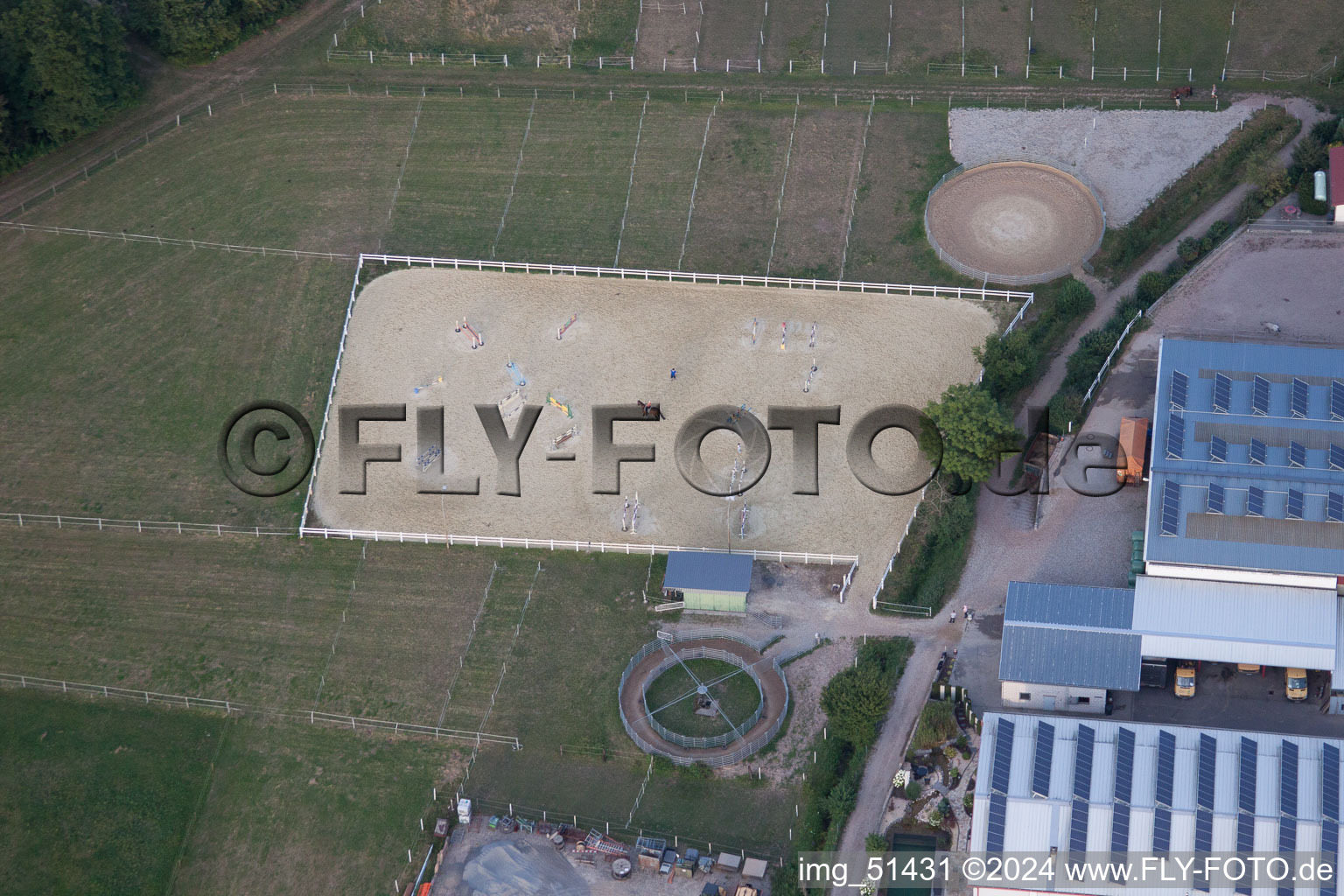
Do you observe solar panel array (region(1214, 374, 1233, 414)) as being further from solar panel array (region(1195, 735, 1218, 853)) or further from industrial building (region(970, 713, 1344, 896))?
solar panel array (region(1195, 735, 1218, 853))

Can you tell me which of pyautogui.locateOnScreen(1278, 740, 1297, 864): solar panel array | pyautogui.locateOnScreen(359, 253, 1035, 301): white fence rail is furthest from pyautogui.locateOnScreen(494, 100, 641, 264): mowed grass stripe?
pyautogui.locateOnScreen(1278, 740, 1297, 864): solar panel array

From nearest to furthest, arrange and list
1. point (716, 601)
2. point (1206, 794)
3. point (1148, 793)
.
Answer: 1. point (1206, 794)
2. point (1148, 793)
3. point (716, 601)

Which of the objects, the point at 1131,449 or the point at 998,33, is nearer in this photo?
the point at 1131,449

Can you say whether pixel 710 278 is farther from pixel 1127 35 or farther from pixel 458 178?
pixel 1127 35

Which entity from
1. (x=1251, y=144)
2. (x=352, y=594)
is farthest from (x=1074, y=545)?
(x=352, y=594)

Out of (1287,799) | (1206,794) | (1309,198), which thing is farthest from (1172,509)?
(1309,198)

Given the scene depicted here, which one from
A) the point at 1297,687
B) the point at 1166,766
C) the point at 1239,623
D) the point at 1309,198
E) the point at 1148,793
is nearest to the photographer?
the point at 1148,793

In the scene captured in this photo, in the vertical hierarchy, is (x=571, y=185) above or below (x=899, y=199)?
below

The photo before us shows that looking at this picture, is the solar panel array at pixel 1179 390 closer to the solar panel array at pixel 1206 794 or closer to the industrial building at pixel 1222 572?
the industrial building at pixel 1222 572

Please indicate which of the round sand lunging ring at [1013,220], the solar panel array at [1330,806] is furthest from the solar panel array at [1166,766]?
the round sand lunging ring at [1013,220]
